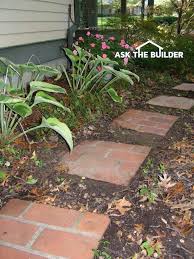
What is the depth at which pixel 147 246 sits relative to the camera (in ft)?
5.19

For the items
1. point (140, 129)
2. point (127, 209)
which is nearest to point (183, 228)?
point (127, 209)

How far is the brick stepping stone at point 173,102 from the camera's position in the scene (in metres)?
3.76

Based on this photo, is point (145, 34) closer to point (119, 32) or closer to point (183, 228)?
point (119, 32)

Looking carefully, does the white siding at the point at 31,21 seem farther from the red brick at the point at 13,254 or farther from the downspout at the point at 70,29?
the red brick at the point at 13,254

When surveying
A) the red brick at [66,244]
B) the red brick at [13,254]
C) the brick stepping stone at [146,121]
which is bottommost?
the red brick at [13,254]

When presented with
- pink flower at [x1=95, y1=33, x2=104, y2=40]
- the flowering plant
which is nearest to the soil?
the flowering plant

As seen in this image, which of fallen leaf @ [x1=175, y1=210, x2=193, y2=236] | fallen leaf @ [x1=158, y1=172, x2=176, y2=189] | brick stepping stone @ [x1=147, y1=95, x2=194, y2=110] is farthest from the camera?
brick stepping stone @ [x1=147, y1=95, x2=194, y2=110]

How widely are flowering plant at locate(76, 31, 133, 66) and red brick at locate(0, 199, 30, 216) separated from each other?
9.03 ft

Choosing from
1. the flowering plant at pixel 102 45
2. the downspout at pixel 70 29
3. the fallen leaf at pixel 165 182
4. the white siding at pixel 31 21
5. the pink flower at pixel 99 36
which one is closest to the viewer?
the fallen leaf at pixel 165 182

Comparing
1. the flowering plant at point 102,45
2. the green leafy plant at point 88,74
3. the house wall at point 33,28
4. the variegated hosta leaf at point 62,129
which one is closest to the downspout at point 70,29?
the house wall at point 33,28

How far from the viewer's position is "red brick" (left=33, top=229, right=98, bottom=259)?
1.50 meters

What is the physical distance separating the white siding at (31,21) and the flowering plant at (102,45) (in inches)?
18.2

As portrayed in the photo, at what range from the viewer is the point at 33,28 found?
13.7 feet

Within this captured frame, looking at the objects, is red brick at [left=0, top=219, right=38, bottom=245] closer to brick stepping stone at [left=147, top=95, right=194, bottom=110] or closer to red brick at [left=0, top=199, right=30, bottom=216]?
red brick at [left=0, top=199, right=30, bottom=216]
